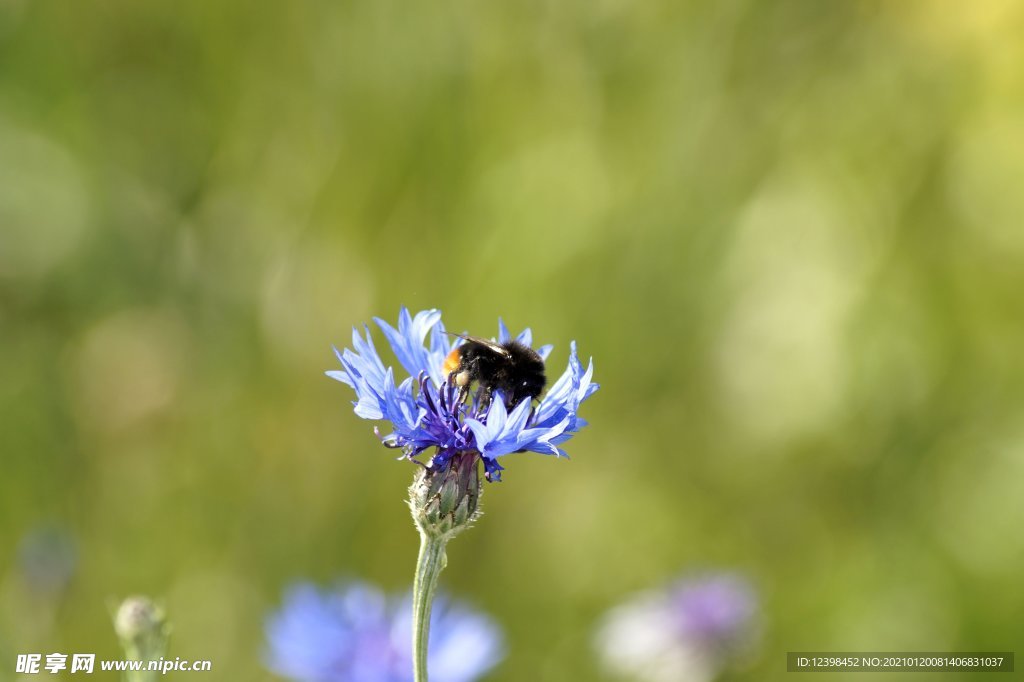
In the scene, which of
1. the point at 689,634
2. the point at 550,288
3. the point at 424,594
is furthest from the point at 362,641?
the point at 550,288

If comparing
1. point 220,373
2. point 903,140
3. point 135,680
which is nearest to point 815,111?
point 903,140

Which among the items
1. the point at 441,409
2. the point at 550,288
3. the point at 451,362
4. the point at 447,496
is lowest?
the point at 447,496

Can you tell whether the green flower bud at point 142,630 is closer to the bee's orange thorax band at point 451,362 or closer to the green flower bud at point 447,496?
the green flower bud at point 447,496

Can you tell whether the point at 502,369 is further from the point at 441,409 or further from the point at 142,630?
the point at 142,630

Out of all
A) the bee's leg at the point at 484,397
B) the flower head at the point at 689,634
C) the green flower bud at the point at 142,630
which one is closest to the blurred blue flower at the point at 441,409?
the bee's leg at the point at 484,397

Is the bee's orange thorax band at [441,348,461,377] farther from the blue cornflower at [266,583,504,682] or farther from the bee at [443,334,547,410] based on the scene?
the blue cornflower at [266,583,504,682]

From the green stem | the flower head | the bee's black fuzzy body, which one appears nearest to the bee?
the bee's black fuzzy body
